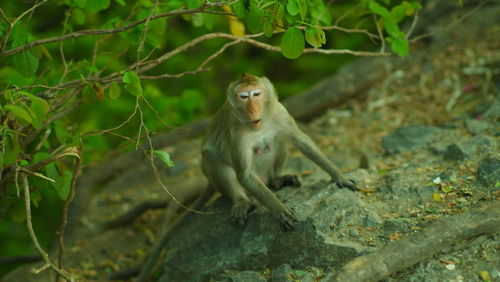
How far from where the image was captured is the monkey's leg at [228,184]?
4.62 m

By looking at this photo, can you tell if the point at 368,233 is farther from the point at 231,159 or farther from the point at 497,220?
the point at 231,159

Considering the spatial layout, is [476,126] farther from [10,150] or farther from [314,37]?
[10,150]

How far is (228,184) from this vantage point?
4.91 meters

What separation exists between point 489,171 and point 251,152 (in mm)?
1835

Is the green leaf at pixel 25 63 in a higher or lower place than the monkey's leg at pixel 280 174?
higher

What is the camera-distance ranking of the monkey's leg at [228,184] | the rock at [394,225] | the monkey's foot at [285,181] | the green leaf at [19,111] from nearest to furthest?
the green leaf at [19,111] < the rock at [394,225] < the monkey's leg at [228,184] < the monkey's foot at [285,181]

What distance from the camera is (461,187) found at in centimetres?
403

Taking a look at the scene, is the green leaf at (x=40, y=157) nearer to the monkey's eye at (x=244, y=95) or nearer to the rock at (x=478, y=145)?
the monkey's eye at (x=244, y=95)

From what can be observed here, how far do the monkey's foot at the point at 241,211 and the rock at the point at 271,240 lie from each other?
5 centimetres

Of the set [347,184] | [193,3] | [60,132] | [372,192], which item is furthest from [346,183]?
[60,132]

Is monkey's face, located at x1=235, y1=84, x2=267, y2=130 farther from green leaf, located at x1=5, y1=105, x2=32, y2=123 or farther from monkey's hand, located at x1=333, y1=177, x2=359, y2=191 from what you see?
green leaf, located at x1=5, y1=105, x2=32, y2=123

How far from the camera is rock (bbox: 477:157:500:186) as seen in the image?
3.90 meters

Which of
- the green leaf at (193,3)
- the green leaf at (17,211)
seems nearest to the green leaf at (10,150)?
the green leaf at (17,211)

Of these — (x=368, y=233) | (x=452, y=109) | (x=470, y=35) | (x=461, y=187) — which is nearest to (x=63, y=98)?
(x=368, y=233)
